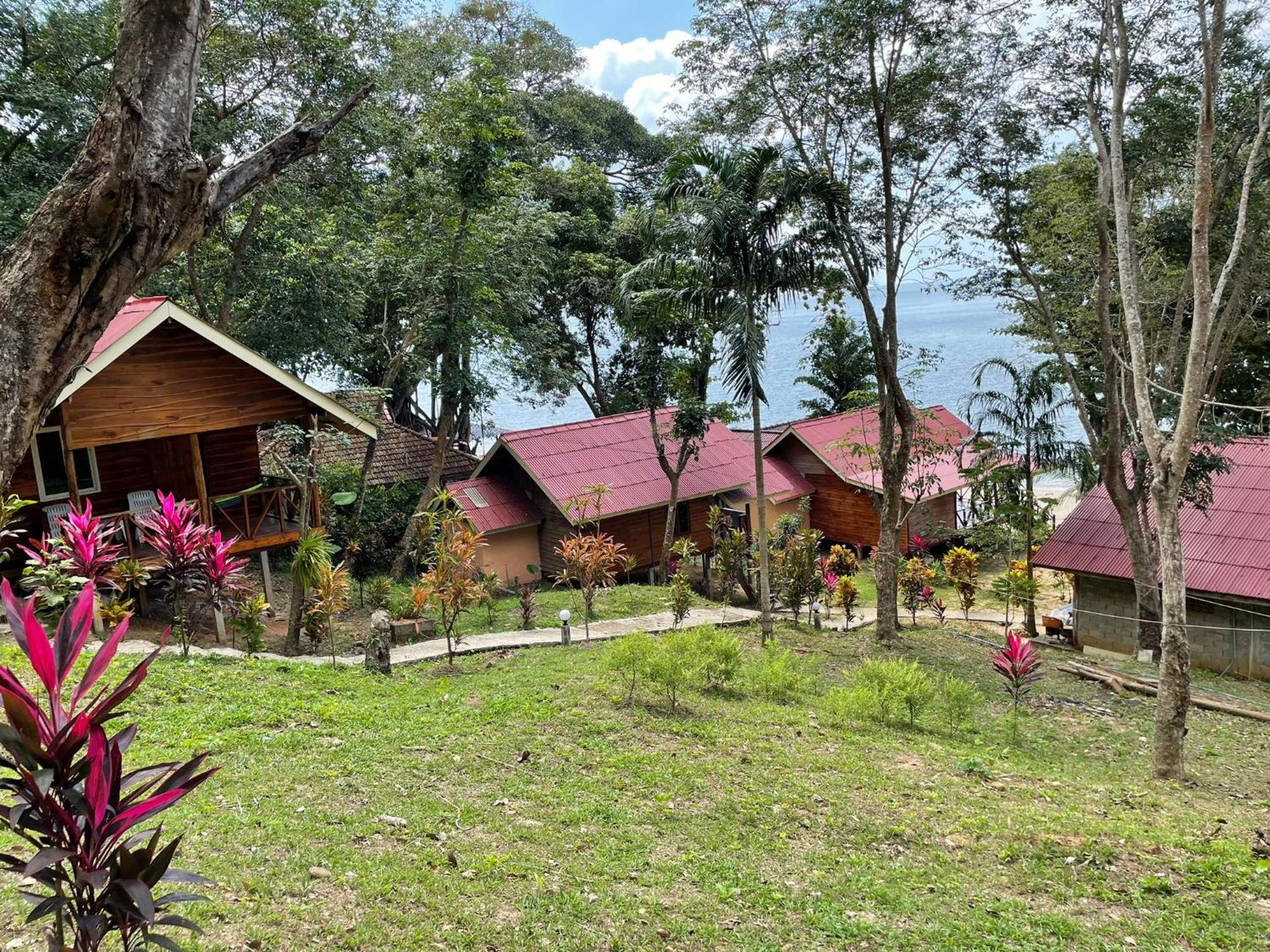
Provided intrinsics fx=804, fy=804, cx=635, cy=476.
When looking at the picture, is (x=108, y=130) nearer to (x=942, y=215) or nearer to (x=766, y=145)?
(x=766, y=145)

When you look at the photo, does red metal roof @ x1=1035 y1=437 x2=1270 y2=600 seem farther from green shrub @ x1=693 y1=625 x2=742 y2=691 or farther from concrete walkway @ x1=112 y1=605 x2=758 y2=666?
green shrub @ x1=693 y1=625 x2=742 y2=691

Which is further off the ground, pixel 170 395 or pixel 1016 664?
pixel 170 395

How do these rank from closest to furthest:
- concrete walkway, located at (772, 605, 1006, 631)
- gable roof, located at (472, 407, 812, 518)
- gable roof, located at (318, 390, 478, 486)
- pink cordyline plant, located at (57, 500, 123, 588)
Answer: pink cordyline plant, located at (57, 500, 123, 588), concrete walkway, located at (772, 605, 1006, 631), gable roof, located at (472, 407, 812, 518), gable roof, located at (318, 390, 478, 486)

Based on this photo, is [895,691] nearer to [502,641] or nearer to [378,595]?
[502,641]

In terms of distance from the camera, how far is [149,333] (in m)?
11.8

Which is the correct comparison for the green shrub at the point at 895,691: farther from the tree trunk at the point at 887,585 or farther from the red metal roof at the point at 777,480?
the red metal roof at the point at 777,480

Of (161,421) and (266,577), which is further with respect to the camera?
(266,577)

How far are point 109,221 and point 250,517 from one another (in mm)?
12088

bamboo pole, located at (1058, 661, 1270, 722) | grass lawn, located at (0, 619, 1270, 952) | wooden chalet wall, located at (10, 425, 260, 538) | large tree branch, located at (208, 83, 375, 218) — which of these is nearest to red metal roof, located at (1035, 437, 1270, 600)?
bamboo pole, located at (1058, 661, 1270, 722)

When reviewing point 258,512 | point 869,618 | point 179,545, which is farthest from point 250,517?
point 869,618

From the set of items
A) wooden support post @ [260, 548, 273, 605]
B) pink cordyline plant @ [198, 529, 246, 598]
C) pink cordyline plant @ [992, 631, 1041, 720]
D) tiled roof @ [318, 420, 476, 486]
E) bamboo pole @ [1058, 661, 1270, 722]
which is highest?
tiled roof @ [318, 420, 476, 486]

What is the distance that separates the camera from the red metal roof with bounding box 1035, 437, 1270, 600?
50.2 ft

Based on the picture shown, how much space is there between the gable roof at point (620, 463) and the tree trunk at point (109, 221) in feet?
54.0

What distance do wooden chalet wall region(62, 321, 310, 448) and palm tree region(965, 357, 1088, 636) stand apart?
14.3 meters
